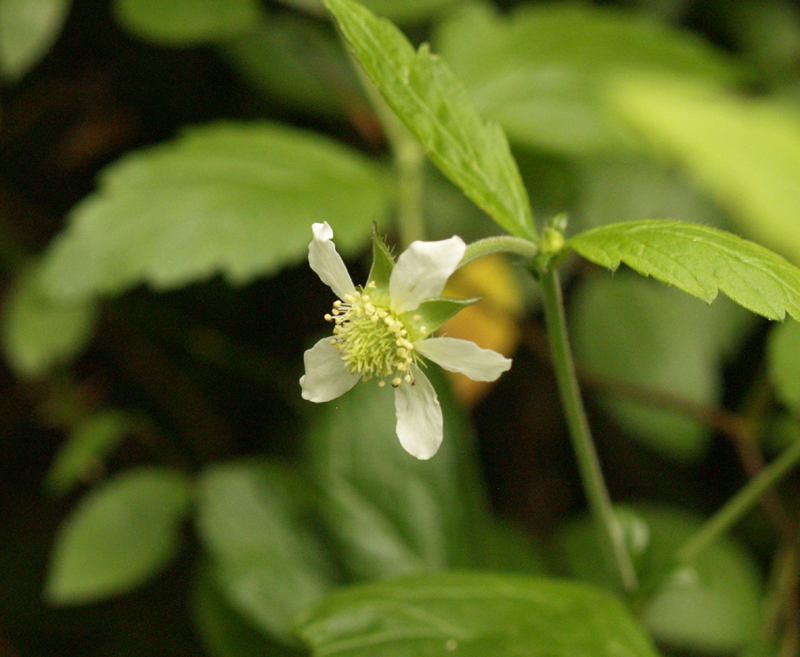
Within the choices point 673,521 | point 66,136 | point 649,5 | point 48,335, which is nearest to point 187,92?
point 66,136

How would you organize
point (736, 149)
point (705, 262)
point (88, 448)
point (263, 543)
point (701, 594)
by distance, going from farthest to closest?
point (88, 448), point (701, 594), point (263, 543), point (705, 262), point (736, 149)

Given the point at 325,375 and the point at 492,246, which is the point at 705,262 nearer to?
the point at 492,246

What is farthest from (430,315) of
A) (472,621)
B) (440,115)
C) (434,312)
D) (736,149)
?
(736,149)

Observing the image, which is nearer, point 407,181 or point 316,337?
point 407,181

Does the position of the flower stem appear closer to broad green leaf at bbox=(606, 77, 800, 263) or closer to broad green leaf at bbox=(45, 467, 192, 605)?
broad green leaf at bbox=(606, 77, 800, 263)

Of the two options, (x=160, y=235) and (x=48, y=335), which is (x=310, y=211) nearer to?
(x=160, y=235)

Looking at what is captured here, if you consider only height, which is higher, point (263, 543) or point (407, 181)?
point (407, 181)

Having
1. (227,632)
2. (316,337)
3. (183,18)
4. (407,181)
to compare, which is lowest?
(227,632)
